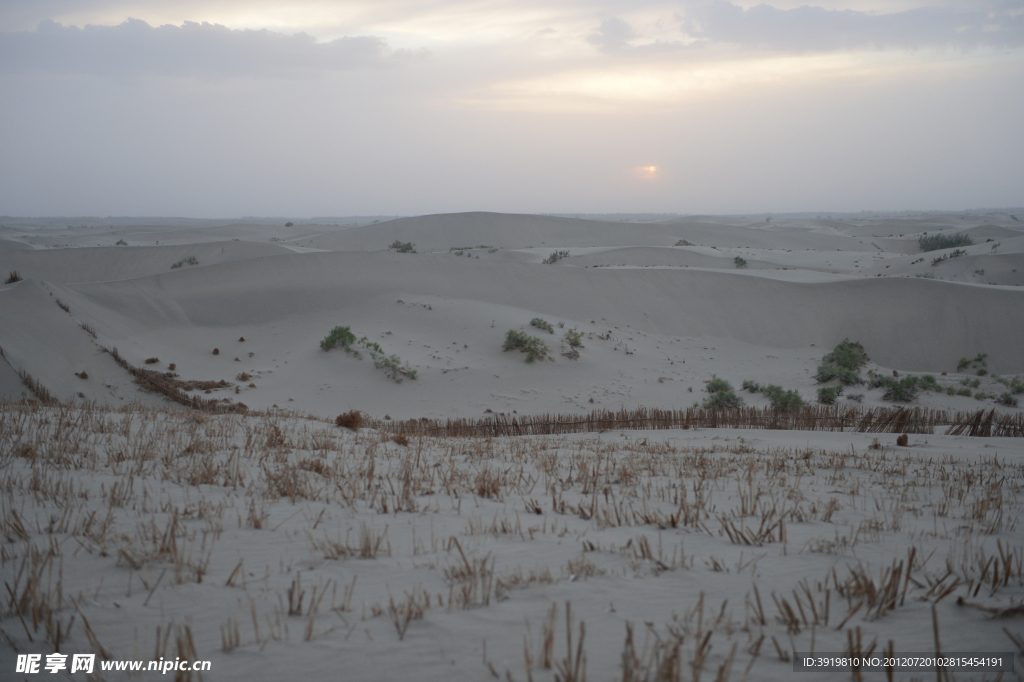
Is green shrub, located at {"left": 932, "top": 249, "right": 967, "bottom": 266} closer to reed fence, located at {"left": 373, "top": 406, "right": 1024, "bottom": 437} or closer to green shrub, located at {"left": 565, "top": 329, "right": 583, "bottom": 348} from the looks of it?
green shrub, located at {"left": 565, "top": 329, "right": 583, "bottom": 348}

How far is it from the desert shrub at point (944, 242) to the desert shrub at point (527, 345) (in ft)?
141

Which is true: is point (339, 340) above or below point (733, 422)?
above

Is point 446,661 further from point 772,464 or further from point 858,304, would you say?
point 858,304

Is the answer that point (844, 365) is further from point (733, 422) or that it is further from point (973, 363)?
point (733, 422)

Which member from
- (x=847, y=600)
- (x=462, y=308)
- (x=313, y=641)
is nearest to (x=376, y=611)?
(x=313, y=641)

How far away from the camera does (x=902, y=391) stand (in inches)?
543

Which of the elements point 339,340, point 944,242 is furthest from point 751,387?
point 944,242

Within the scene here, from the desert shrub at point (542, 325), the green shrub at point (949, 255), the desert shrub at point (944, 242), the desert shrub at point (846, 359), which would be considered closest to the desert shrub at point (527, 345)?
the desert shrub at point (542, 325)

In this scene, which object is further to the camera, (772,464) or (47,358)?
(47,358)

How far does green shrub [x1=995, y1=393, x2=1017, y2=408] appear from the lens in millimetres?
13125

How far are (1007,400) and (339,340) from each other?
16.6m

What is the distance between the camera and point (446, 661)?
1.94 metres

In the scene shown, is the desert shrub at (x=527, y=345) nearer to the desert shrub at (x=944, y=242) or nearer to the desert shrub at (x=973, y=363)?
the desert shrub at (x=973, y=363)

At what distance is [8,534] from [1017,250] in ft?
136
